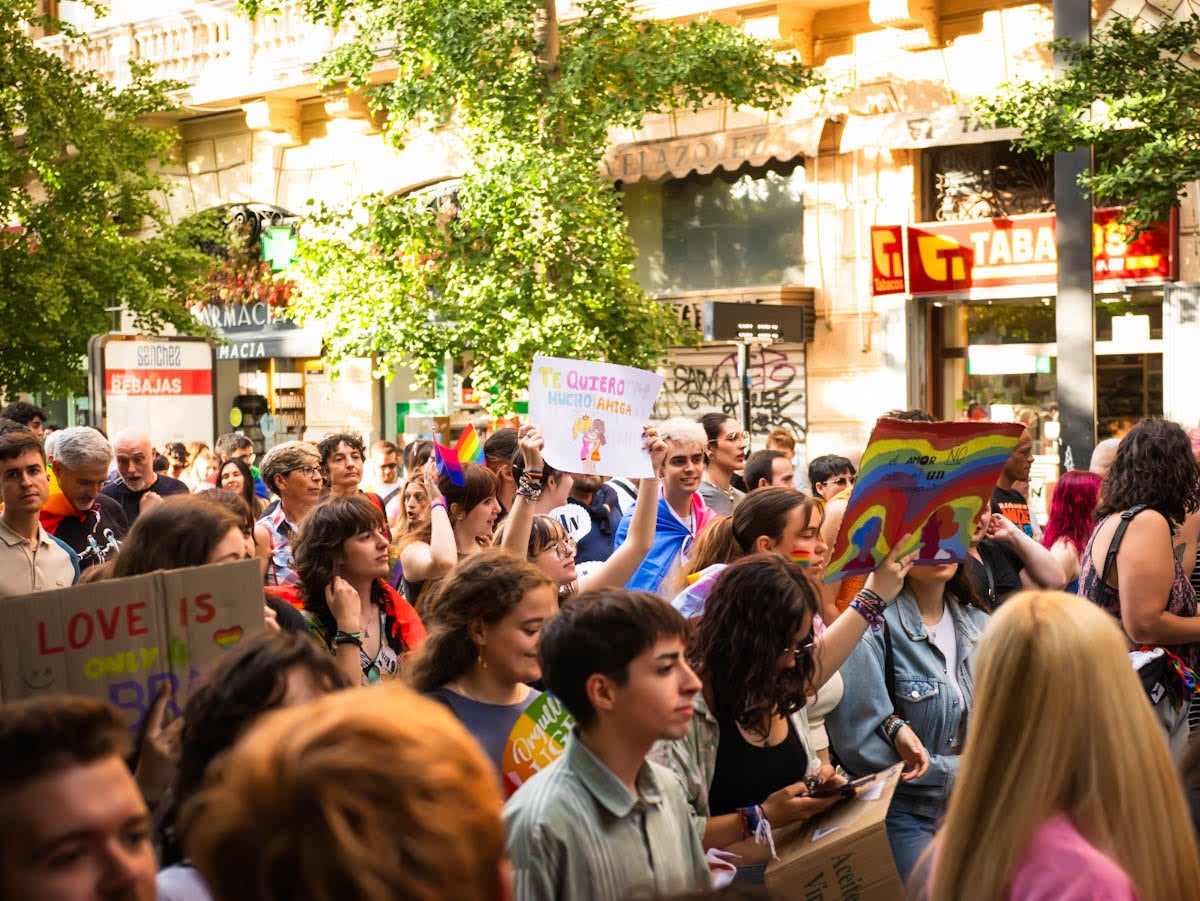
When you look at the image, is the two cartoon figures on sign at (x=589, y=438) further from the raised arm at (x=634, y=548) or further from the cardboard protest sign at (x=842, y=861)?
the cardboard protest sign at (x=842, y=861)

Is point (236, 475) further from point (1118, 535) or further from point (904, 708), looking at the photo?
point (904, 708)

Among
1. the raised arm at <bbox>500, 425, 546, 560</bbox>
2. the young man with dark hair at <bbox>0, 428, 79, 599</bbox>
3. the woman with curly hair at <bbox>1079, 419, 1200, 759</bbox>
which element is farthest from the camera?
the young man with dark hair at <bbox>0, 428, 79, 599</bbox>

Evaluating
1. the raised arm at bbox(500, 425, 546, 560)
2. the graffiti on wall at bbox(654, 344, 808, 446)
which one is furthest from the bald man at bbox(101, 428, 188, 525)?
the graffiti on wall at bbox(654, 344, 808, 446)

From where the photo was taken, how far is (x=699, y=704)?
4273mm

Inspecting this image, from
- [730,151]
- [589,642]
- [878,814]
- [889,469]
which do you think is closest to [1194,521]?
[889,469]

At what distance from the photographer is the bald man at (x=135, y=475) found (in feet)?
32.3

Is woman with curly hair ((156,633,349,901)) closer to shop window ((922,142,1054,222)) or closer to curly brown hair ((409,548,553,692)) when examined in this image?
curly brown hair ((409,548,553,692))

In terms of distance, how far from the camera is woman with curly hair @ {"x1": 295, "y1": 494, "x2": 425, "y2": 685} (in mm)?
5352

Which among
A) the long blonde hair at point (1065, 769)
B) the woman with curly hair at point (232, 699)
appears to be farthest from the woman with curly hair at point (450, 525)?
the long blonde hair at point (1065, 769)

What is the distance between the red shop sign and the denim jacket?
10834 millimetres

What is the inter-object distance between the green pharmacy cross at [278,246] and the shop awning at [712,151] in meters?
5.99

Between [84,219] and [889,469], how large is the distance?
15349 millimetres

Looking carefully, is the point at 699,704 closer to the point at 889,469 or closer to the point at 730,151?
the point at 889,469

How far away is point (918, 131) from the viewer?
16.3 m
